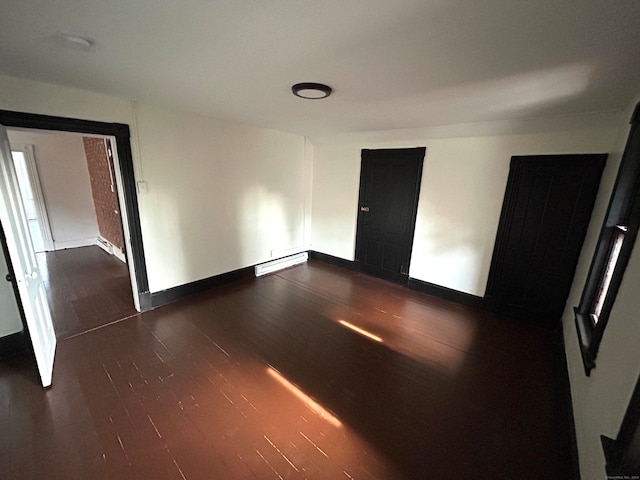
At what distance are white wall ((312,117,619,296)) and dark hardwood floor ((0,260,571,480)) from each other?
2.67 feet

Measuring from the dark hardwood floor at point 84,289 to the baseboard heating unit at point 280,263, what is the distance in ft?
5.58

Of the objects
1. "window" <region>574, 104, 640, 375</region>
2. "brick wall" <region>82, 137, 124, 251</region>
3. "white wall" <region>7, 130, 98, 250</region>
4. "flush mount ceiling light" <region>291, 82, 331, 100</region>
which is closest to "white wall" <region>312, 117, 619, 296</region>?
"window" <region>574, 104, 640, 375</region>

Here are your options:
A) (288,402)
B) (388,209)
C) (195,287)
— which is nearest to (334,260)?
(388,209)

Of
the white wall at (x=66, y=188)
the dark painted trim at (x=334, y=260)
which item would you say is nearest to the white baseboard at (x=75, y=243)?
the white wall at (x=66, y=188)

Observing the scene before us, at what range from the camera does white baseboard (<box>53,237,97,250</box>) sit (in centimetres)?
480

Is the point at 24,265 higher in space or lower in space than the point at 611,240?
lower

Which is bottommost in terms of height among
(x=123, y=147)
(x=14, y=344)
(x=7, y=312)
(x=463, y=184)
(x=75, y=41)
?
(x=14, y=344)

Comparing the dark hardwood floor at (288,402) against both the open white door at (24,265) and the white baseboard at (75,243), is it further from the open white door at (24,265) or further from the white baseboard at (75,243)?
the white baseboard at (75,243)

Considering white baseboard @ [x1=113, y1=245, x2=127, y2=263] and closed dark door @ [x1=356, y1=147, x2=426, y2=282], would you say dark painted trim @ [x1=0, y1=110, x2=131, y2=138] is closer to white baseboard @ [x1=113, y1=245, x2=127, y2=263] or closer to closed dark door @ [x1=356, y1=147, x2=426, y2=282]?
white baseboard @ [x1=113, y1=245, x2=127, y2=263]

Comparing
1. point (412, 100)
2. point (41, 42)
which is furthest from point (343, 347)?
point (41, 42)

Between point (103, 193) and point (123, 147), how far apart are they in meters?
2.85

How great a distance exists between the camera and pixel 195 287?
Result: 3342 millimetres

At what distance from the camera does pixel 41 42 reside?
1.35 m

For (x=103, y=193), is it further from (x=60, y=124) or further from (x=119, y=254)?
(x=60, y=124)
